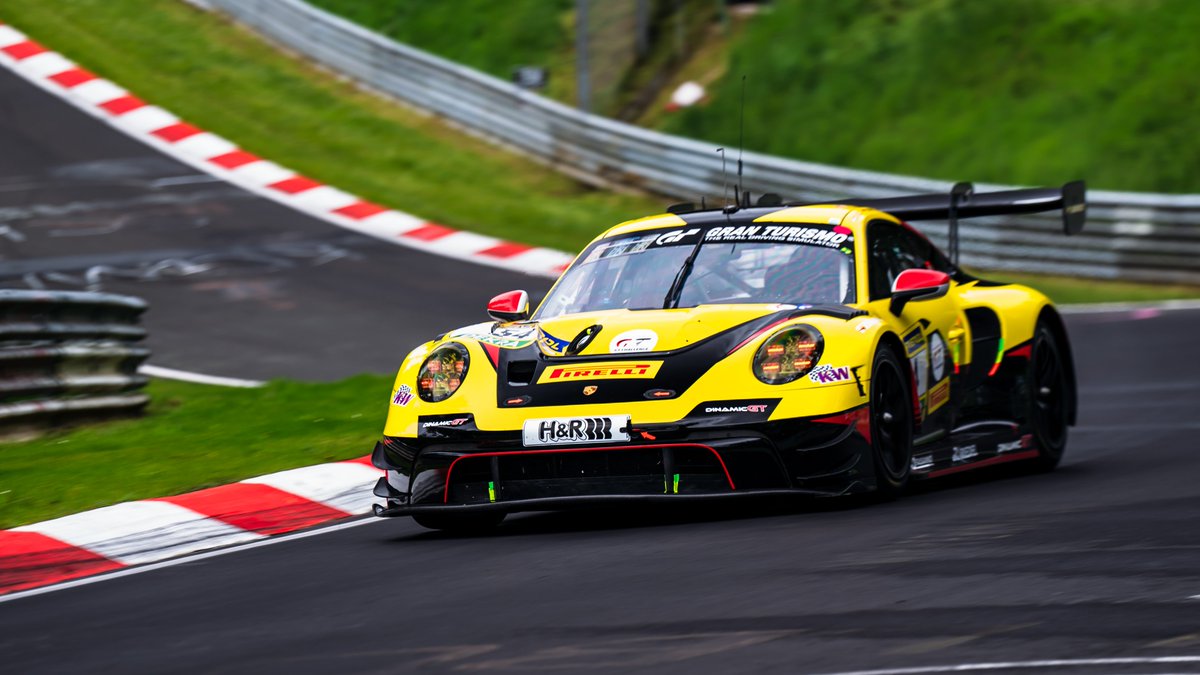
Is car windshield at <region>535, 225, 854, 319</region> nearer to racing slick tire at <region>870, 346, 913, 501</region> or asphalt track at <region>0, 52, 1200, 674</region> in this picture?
racing slick tire at <region>870, 346, 913, 501</region>

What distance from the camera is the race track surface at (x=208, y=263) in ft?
46.9

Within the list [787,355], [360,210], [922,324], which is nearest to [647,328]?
[787,355]

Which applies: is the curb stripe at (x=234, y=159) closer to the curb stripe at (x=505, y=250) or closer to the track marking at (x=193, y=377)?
the curb stripe at (x=505, y=250)

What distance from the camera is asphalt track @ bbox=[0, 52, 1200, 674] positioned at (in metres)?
4.54

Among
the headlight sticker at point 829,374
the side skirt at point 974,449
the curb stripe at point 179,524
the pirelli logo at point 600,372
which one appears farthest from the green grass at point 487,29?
the headlight sticker at point 829,374

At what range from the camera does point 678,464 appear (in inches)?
264

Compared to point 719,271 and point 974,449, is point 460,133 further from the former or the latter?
point 719,271

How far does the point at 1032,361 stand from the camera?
8891mm

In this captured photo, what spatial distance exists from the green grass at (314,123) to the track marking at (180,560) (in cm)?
1145

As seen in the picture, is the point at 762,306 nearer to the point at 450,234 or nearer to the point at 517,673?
the point at 517,673

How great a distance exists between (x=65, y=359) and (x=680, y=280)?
4581 millimetres

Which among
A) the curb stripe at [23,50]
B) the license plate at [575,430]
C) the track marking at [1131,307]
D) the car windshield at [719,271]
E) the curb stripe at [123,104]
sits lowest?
the license plate at [575,430]

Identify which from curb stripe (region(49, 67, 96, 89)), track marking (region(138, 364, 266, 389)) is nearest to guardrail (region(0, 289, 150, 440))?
track marking (region(138, 364, 266, 389))

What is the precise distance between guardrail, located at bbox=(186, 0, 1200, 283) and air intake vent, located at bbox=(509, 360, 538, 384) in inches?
416
